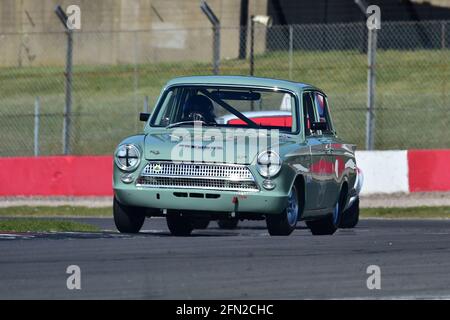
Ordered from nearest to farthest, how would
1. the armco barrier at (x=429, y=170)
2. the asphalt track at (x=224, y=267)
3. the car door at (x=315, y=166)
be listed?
the asphalt track at (x=224, y=267) → the car door at (x=315, y=166) → the armco barrier at (x=429, y=170)

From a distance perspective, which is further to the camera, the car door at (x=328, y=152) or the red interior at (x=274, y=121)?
the red interior at (x=274, y=121)

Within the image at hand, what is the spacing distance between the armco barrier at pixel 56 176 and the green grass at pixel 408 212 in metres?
4.30

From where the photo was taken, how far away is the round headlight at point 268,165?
11.5 m

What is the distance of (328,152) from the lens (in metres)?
13.2

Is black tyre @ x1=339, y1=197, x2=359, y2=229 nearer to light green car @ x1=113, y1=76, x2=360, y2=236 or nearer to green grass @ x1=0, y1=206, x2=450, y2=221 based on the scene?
light green car @ x1=113, y1=76, x2=360, y2=236

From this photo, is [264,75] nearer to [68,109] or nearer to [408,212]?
[68,109]

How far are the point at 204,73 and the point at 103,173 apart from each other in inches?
321

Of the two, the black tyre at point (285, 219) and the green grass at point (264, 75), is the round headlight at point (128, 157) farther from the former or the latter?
the green grass at point (264, 75)

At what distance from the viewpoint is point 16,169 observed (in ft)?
71.3

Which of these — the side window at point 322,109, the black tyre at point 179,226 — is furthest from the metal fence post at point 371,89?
the black tyre at point 179,226

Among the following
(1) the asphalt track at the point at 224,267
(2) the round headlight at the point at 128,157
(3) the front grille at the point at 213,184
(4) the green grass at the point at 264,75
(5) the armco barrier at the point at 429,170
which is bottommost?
(1) the asphalt track at the point at 224,267

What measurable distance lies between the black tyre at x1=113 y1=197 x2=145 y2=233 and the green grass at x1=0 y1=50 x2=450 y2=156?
1438 centimetres

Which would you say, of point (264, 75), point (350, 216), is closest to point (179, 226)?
point (350, 216)
